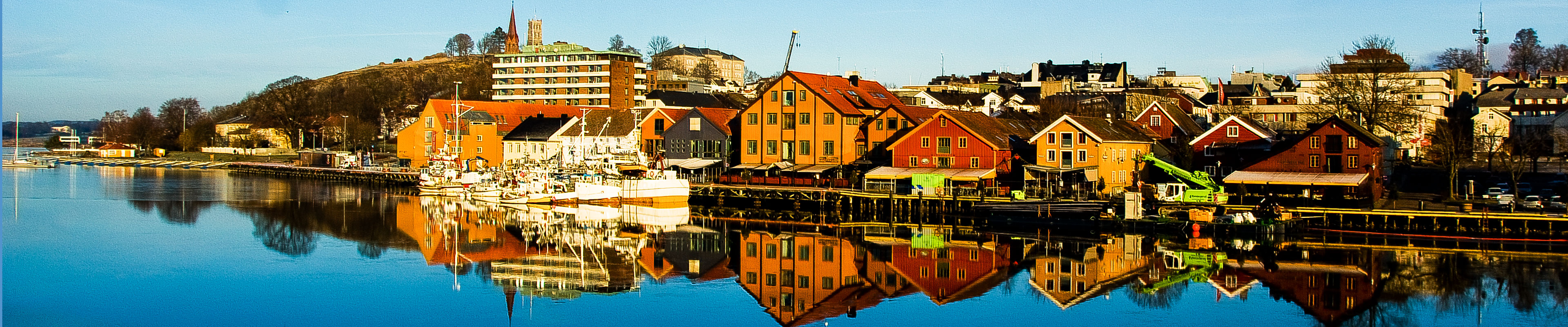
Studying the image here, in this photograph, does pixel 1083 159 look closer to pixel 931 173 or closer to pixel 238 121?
pixel 931 173

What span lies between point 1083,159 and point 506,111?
142 ft

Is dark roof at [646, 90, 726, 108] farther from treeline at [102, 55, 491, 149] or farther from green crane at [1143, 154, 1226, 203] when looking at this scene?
green crane at [1143, 154, 1226, 203]

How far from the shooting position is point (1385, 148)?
48781 mm

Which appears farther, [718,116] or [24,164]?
[24,164]

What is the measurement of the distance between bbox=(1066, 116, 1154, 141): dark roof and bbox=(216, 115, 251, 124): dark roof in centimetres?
8213

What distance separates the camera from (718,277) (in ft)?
96.5

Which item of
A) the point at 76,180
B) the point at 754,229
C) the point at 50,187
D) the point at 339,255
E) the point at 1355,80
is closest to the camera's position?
the point at 339,255

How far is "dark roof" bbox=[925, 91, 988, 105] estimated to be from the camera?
310 ft

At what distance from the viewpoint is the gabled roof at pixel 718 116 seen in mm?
60469

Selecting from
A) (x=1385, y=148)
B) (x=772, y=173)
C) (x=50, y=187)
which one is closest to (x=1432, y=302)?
(x=1385, y=148)

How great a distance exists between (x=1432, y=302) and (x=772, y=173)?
33308mm

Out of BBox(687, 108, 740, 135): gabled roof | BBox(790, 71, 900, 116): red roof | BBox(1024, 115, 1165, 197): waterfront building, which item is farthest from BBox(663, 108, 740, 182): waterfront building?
BBox(1024, 115, 1165, 197): waterfront building

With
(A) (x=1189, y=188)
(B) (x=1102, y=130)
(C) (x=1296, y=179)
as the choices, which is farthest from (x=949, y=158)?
(C) (x=1296, y=179)

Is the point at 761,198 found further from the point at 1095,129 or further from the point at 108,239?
the point at 108,239
